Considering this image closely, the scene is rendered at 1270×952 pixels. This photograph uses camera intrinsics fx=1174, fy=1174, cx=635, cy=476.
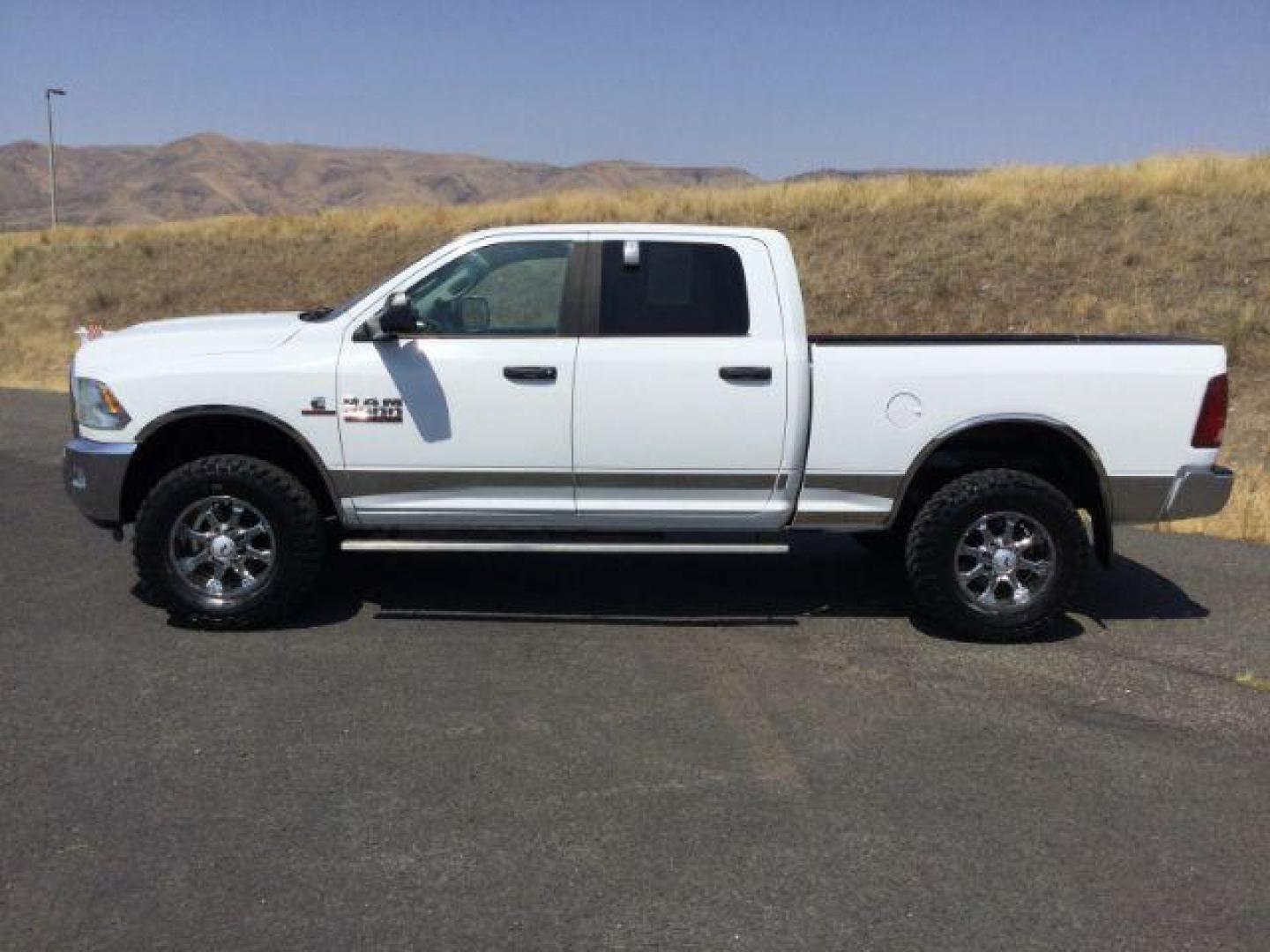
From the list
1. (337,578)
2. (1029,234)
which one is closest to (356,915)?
(337,578)

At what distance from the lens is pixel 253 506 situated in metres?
6.02

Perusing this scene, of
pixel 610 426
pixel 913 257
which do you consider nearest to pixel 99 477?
pixel 610 426

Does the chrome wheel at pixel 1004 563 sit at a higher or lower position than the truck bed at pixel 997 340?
lower

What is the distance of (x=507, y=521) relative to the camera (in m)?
6.13

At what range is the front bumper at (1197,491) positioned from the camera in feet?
19.8

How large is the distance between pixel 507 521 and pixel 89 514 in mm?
2131

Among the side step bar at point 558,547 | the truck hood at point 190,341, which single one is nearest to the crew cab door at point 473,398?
the side step bar at point 558,547

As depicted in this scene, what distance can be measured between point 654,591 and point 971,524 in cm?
192

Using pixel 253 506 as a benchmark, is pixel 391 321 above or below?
above

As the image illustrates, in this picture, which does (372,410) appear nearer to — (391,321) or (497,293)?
(391,321)

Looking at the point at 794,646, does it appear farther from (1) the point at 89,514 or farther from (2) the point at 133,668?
(1) the point at 89,514

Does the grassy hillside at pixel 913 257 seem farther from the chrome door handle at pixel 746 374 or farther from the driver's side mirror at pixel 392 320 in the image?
the driver's side mirror at pixel 392 320

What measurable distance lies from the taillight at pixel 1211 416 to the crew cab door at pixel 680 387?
83.8 inches

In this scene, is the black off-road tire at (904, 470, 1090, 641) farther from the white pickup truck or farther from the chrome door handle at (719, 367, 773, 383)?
the chrome door handle at (719, 367, 773, 383)
